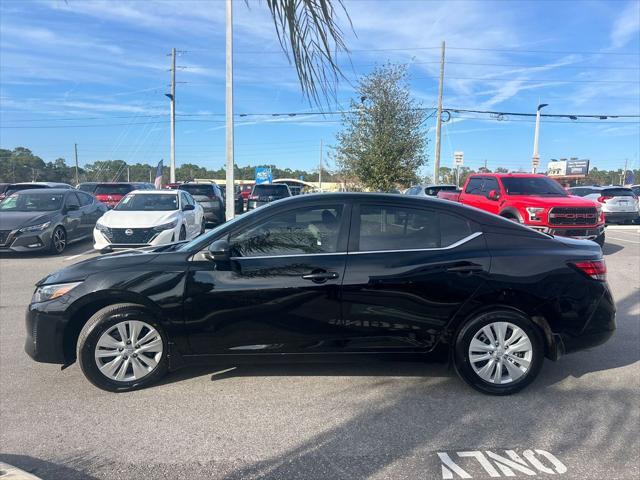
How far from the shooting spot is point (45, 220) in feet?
35.2

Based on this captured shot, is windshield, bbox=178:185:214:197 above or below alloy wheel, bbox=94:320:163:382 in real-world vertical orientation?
above

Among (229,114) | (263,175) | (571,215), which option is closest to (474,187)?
(571,215)

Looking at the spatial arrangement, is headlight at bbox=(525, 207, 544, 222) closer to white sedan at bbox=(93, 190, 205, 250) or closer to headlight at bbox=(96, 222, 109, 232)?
white sedan at bbox=(93, 190, 205, 250)

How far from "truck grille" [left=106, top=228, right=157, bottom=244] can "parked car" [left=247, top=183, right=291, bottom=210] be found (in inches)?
340

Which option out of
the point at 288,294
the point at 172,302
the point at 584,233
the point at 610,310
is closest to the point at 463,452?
the point at 288,294

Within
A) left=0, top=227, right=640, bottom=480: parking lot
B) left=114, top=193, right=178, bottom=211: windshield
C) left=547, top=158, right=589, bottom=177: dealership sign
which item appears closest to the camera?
left=0, top=227, right=640, bottom=480: parking lot

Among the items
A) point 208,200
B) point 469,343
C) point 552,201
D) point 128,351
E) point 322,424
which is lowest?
point 322,424

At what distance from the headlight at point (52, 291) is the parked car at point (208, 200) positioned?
1335 centimetres

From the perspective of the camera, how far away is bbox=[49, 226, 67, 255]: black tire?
10780mm

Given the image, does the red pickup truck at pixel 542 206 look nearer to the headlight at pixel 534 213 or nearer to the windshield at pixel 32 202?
the headlight at pixel 534 213

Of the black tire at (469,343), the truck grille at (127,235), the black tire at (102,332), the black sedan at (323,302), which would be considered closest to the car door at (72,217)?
the truck grille at (127,235)

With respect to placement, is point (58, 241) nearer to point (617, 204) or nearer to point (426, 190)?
point (426, 190)

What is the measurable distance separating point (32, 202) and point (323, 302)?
10.4 metres

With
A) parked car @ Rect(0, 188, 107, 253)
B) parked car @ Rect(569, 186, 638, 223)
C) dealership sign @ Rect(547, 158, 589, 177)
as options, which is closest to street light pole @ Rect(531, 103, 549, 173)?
parked car @ Rect(569, 186, 638, 223)
